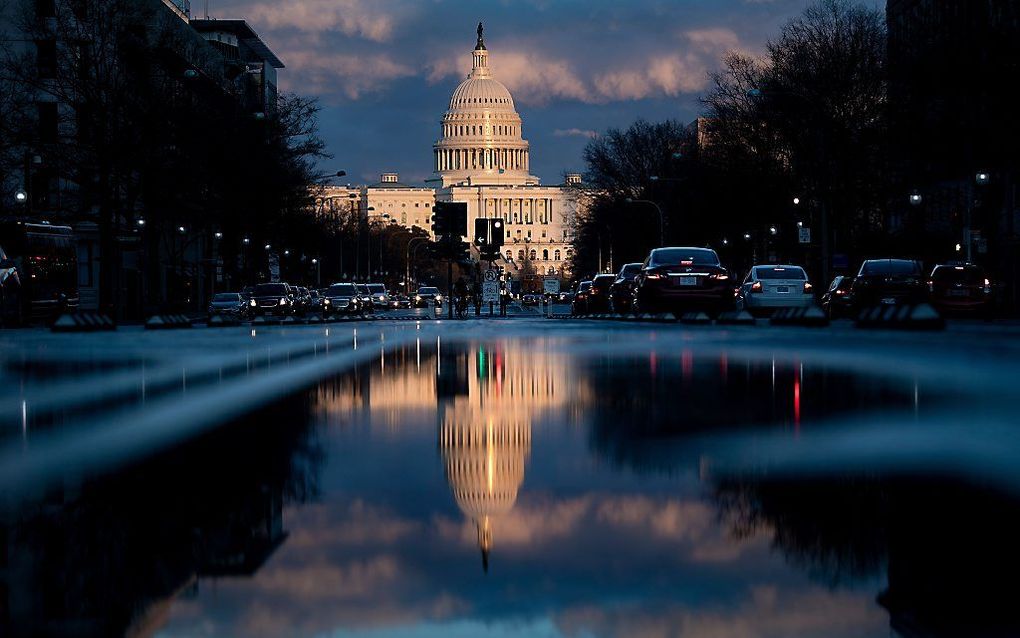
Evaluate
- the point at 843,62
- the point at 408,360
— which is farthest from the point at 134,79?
the point at 408,360

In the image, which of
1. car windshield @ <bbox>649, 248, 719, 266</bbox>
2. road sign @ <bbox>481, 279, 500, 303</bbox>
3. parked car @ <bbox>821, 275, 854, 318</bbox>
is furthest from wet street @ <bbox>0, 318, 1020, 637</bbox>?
road sign @ <bbox>481, 279, 500, 303</bbox>

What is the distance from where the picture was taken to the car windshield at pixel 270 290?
7600cm

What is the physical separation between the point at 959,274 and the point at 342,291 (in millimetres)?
42979

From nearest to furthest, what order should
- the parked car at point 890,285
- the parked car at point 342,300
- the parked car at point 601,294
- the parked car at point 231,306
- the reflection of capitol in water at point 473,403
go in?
the reflection of capitol in water at point 473,403
the parked car at point 890,285
the parked car at point 601,294
the parked car at point 231,306
the parked car at point 342,300

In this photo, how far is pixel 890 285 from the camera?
47.0 metres

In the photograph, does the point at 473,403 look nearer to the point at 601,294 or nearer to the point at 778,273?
the point at 778,273

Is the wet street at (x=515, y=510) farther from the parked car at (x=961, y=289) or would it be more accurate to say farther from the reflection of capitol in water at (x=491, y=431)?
the parked car at (x=961, y=289)

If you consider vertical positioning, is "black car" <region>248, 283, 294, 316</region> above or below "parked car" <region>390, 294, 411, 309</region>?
above

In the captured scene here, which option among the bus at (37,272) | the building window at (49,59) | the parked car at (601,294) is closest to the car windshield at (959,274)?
the parked car at (601,294)

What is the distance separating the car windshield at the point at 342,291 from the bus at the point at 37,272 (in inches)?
900

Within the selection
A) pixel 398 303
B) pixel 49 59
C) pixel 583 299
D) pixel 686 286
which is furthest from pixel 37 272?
pixel 398 303

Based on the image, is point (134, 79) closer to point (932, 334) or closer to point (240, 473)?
point (932, 334)

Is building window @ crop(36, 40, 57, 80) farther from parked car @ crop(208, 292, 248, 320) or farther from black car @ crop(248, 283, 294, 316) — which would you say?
black car @ crop(248, 283, 294, 316)

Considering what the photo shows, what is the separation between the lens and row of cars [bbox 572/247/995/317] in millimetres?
42031
